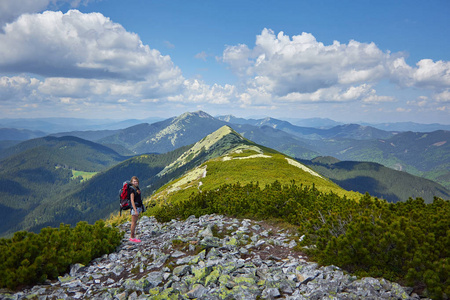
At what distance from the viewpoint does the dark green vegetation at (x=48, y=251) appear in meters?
9.88

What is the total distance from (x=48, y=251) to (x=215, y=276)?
8.73 meters

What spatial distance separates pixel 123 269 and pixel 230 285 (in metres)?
6.49

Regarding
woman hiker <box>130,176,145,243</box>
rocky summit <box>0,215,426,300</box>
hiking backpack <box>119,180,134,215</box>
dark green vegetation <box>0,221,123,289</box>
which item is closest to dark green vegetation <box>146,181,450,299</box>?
rocky summit <box>0,215,426,300</box>

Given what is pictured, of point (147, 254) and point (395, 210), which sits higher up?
point (395, 210)

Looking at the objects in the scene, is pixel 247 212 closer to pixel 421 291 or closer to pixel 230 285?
pixel 230 285

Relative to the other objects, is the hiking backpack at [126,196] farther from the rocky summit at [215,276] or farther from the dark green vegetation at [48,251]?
the rocky summit at [215,276]

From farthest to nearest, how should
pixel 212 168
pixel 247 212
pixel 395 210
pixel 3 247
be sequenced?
pixel 212 168, pixel 247 212, pixel 395 210, pixel 3 247

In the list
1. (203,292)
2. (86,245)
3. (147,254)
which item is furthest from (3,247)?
(203,292)

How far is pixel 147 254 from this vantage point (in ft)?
42.2

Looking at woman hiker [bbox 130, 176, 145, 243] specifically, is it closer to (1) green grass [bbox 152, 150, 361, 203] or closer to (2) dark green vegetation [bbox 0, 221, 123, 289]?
(2) dark green vegetation [bbox 0, 221, 123, 289]

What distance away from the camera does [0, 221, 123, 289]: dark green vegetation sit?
988cm

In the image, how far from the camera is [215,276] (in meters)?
8.96

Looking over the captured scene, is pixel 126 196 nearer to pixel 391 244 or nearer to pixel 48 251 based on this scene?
pixel 48 251

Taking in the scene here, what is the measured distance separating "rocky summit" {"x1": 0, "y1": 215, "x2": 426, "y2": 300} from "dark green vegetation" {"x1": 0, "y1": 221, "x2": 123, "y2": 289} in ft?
1.65
